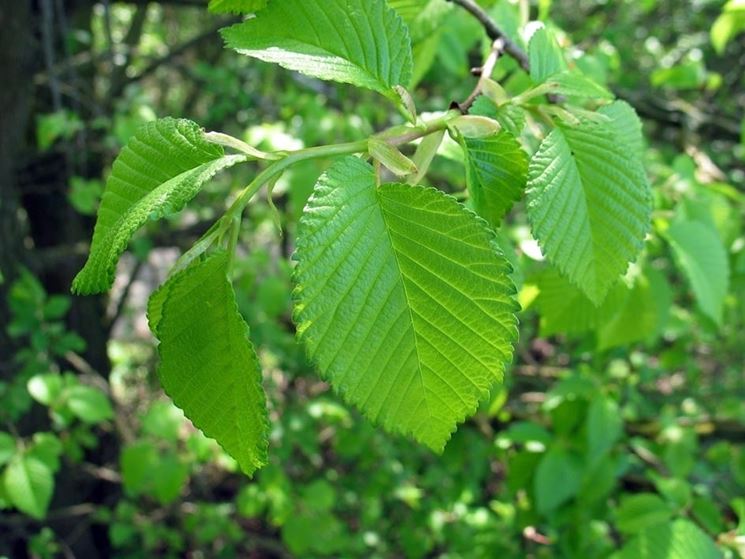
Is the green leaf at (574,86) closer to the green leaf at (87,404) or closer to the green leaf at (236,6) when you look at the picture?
the green leaf at (236,6)

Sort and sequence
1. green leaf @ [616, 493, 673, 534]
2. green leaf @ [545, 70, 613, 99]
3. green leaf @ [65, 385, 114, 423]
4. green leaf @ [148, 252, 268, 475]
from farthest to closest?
green leaf @ [65, 385, 114, 423], green leaf @ [616, 493, 673, 534], green leaf @ [545, 70, 613, 99], green leaf @ [148, 252, 268, 475]

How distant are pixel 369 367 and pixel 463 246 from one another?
11 centimetres

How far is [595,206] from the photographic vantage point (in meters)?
0.65

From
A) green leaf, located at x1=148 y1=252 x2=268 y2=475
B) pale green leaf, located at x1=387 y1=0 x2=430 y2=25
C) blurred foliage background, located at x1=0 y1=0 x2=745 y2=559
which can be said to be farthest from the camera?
blurred foliage background, located at x1=0 y1=0 x2=745 y2=559

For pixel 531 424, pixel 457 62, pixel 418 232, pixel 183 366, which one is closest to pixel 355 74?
pixel 418 232

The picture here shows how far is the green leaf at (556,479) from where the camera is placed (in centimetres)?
158

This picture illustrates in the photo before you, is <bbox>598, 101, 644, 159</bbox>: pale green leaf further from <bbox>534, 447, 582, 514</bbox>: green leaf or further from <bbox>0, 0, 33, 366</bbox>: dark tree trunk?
<bbox>0, 0, 33, 366</bbox>: dark tree trunk

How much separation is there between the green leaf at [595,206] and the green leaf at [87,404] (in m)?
1.43

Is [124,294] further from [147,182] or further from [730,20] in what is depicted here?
[147,182]

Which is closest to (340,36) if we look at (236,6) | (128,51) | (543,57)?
(236,6)

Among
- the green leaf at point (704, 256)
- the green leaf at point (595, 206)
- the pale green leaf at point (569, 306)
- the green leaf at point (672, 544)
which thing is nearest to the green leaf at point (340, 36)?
the green leaf at point (595, 206)

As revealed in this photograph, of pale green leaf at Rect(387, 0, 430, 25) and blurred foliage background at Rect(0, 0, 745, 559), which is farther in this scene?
blurred foliage background at Rect(0, 0, 745, 559)

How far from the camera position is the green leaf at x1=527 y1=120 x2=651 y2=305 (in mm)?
635

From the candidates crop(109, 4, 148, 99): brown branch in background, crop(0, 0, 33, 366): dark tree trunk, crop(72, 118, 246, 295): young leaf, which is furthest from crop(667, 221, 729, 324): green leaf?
crop(109, 4, 148, 99): brown branch in background
